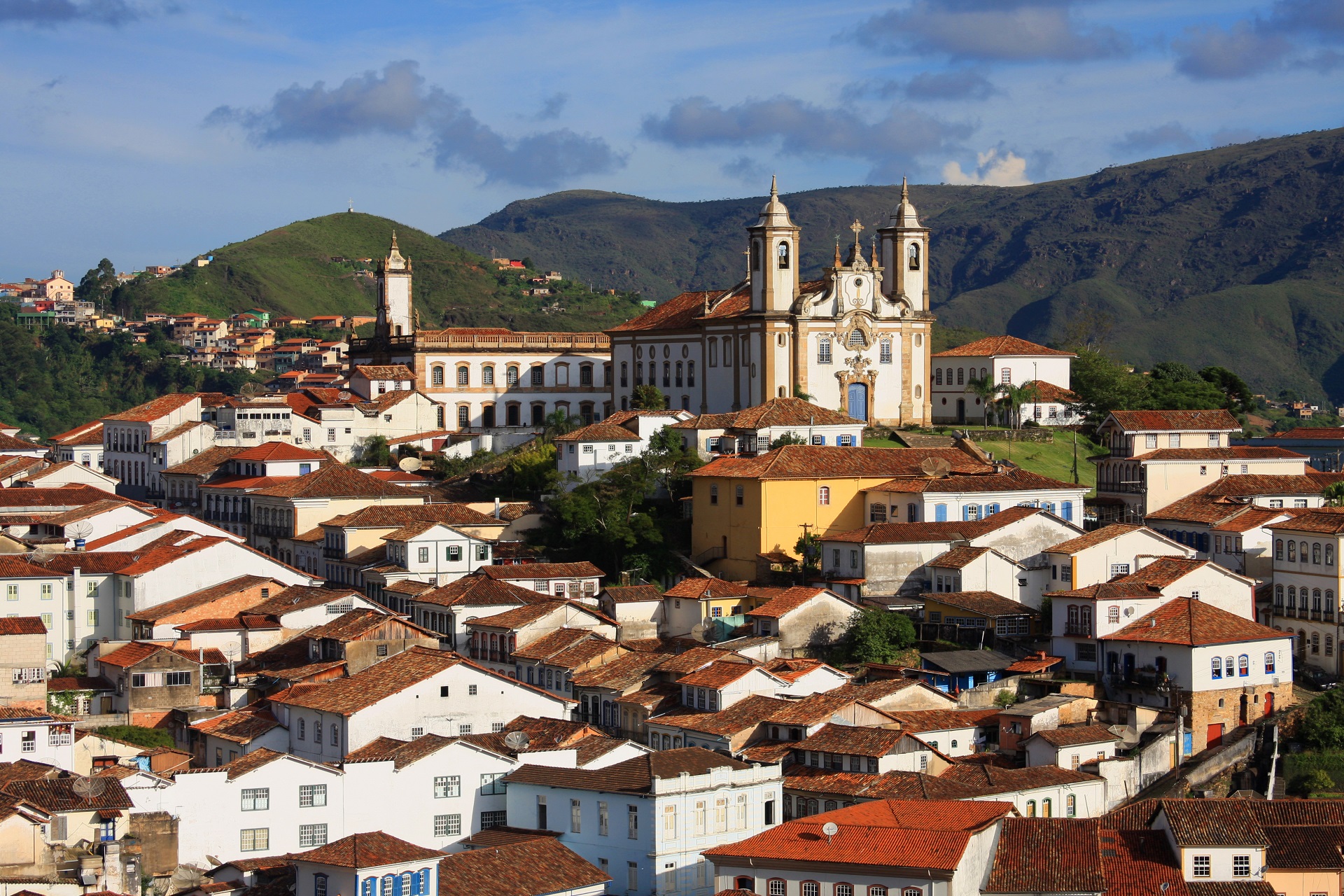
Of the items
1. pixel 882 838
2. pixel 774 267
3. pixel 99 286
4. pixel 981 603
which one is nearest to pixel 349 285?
pixel 99 286

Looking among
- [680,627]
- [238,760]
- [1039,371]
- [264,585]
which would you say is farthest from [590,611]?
[1039,371]

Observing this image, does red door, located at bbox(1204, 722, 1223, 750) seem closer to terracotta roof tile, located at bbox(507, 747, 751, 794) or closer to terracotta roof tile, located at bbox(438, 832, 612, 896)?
terracotta roof tile, located at bbox(507, 747, 751, 794)

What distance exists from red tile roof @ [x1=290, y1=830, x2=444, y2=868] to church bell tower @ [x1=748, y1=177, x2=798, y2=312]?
39.4 m

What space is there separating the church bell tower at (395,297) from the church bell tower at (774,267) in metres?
23.0

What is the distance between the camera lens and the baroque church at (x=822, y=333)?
72.0 meters

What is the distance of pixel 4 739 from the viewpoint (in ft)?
139

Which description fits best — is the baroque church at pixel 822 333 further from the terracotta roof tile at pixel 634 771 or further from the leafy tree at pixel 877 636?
the terracotta roof tile at pixel 634 771

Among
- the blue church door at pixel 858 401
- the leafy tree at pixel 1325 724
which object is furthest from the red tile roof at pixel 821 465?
the leafy tree at pixel 1325 724

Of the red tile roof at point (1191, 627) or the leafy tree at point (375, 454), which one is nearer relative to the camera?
the red tile roof at point (1191, 627)

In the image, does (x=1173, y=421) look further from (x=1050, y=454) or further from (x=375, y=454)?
(x=375, y=454)

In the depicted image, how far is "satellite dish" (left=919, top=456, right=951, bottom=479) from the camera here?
6006 cm

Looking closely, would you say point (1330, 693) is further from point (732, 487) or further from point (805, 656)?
point (732, 487)

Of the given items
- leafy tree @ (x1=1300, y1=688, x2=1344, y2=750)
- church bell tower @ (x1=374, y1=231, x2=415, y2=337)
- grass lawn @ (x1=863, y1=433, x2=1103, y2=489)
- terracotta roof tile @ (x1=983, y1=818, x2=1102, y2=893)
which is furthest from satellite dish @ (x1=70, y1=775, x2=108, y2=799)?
church bell tower @ (x1=374, y1=231, x2=415, y2=337)

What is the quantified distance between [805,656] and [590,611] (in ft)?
21.0
